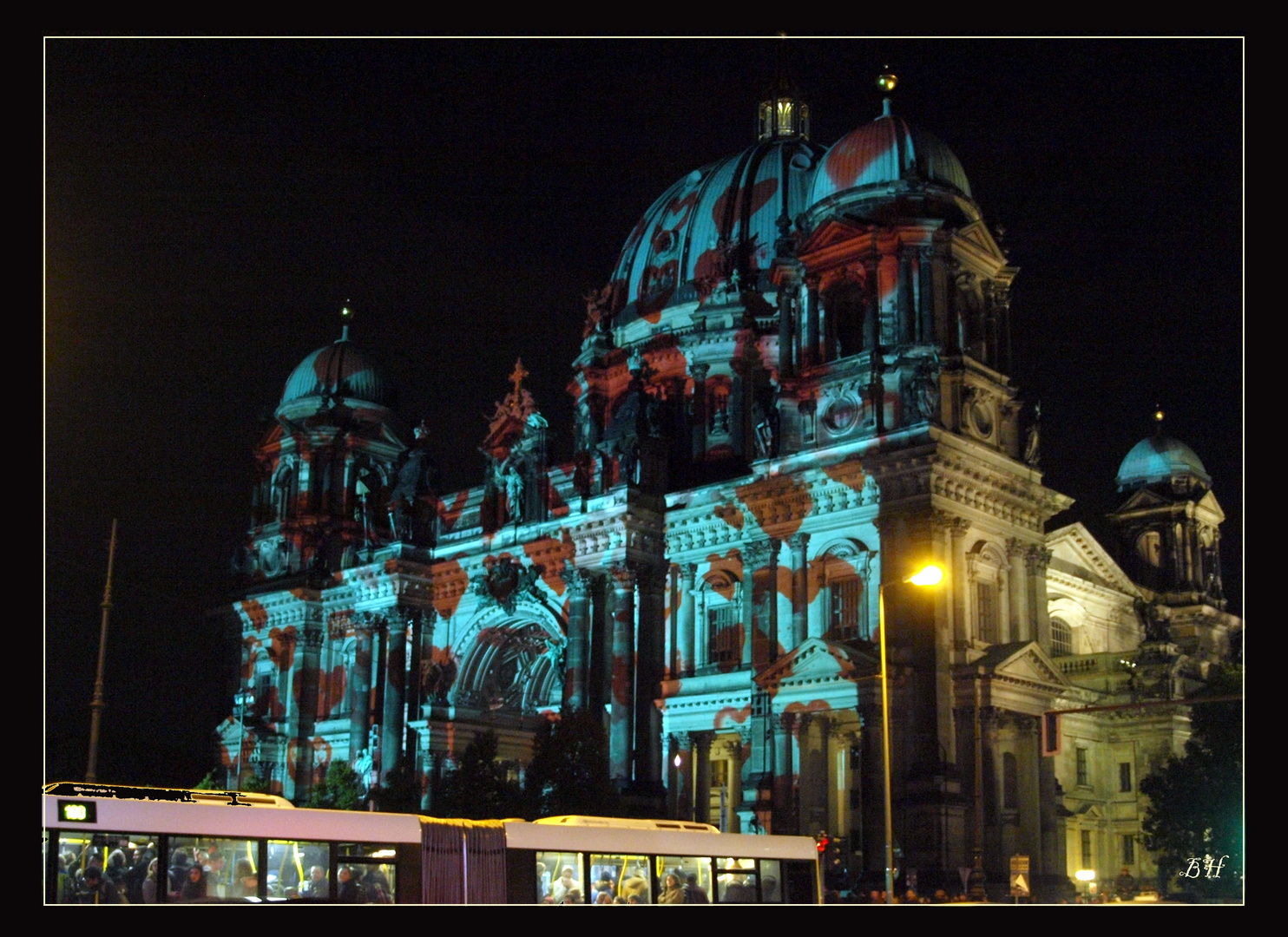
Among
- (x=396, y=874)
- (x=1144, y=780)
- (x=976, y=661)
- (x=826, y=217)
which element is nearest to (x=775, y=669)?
(x=976, y=661)

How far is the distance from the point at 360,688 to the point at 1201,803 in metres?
38.1

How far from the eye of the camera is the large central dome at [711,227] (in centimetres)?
7912

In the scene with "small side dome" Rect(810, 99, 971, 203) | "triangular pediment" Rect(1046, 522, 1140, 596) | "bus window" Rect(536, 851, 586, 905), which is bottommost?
"bus window" Rect(536, 851, 586, 905)

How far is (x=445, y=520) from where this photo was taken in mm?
77438

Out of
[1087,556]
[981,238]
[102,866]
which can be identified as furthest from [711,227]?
[102,866]

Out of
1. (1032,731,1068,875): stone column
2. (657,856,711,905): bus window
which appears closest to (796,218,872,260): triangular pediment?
(1032,731,1068,875): stone column

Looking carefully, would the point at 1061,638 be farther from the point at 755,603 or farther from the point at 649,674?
the point at 649,674

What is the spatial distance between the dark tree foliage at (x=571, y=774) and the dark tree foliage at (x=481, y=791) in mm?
1262

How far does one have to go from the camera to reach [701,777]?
197ft

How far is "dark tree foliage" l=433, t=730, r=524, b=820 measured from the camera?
58.1 meters

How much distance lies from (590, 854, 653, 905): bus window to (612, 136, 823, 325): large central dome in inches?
1982

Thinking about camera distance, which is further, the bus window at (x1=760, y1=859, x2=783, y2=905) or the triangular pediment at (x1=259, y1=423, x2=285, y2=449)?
the triangular pediment at (x1=259, y1=423, x2=285, y2=449)

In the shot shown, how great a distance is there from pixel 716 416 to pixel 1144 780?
2746 centimetres

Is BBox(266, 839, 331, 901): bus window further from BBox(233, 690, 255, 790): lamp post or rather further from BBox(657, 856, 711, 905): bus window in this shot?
BBox(233, 690, 255, 790): lamp post
